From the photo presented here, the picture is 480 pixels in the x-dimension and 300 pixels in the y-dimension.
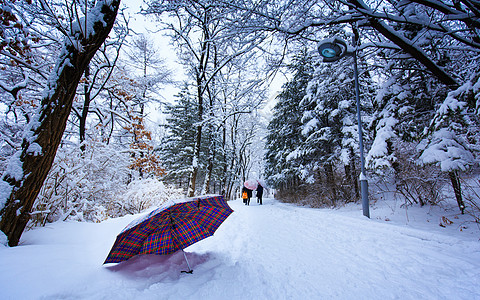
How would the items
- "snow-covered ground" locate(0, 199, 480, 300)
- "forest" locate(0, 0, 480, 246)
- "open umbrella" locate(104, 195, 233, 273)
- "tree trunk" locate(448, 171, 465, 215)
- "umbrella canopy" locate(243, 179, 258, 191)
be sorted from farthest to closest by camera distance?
"umbrella canopy" locate(243, 179, 258, 191) < "tree trunk" locate(448, 171, 465, 215) < "forest" locate(0, 0, 480, 246) < "open umbrella" locate(104, 195, 233, 273) < "snow-covered ground" locate(0, 199, 480, 300)

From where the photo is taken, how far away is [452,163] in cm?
349

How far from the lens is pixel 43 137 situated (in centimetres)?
244

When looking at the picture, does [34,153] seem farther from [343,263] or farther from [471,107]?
[471,107]

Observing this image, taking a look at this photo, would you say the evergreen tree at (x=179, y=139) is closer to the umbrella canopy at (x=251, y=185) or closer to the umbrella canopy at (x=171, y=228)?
the umbrella canopy at (x=251, y=185)

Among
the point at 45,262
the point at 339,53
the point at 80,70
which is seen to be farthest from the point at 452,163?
the point at 80,70

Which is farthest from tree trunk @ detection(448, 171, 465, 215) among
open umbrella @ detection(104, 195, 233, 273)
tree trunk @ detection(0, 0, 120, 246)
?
tree trunk @ detection(0, 0, 120, 246)

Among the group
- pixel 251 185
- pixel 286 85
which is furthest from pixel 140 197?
pixel 251 185

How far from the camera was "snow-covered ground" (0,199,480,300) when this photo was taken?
1723mm

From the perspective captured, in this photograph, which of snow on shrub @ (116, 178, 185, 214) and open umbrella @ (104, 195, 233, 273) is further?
snow on shrub @ (116, 178, 185, 214)

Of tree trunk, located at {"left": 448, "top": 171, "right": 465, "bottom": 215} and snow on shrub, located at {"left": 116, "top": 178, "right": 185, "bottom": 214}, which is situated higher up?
tree trunk, located at {"left": 448, "top": 171, "right": 465, "bottom": 215}

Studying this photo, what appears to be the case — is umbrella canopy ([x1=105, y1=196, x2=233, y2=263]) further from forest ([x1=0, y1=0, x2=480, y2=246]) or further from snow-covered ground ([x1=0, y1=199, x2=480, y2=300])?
forest ([x1=0, y1=0, x2=480, y2=246])

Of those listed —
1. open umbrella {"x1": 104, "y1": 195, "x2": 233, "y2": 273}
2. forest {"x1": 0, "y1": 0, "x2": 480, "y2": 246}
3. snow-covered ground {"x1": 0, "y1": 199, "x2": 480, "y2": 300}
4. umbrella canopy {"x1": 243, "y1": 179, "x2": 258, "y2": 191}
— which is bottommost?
snow-covered ground {"x1": 0, "y1": 199, "x2": 480, "y2": 300}

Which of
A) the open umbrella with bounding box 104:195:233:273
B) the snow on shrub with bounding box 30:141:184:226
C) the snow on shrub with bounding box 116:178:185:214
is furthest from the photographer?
the snow on shrub with bounding box 116:178:185:214

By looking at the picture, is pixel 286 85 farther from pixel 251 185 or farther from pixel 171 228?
pixel 251 185
